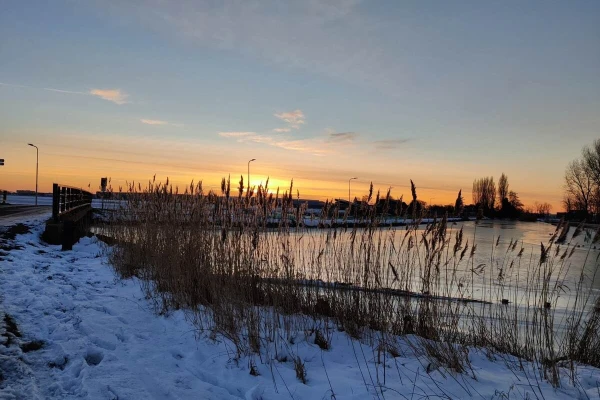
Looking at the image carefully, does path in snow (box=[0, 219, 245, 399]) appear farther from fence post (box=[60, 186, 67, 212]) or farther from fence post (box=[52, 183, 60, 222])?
fence post (box=[60, 186, 67, 212])

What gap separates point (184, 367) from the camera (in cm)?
393

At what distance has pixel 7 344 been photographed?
3.67 metres

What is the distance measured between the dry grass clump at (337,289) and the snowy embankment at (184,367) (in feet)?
0.55

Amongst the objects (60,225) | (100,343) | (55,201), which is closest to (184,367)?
(100,343)

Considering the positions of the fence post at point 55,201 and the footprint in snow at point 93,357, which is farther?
the fence post at point 55,201

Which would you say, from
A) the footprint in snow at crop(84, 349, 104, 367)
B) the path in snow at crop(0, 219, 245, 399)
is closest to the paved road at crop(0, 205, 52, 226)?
the path in snow at crop(0, 219, 245, 399)

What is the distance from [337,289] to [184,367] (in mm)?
2230

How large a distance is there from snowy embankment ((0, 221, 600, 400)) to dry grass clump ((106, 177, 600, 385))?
0.55 feet

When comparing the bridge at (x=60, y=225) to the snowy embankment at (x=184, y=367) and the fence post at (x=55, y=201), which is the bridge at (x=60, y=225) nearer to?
the fence post at (x=55, y=201)

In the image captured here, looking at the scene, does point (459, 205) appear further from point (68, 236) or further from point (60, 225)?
point (60, 225)

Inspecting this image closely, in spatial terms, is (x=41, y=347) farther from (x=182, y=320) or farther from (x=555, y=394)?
(x=555, y=394)

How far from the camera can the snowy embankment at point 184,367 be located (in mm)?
3324

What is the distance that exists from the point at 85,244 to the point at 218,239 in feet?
24.8

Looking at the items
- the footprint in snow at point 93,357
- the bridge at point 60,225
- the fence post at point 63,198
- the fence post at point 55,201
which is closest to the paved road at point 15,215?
the fence post at point 63,198
